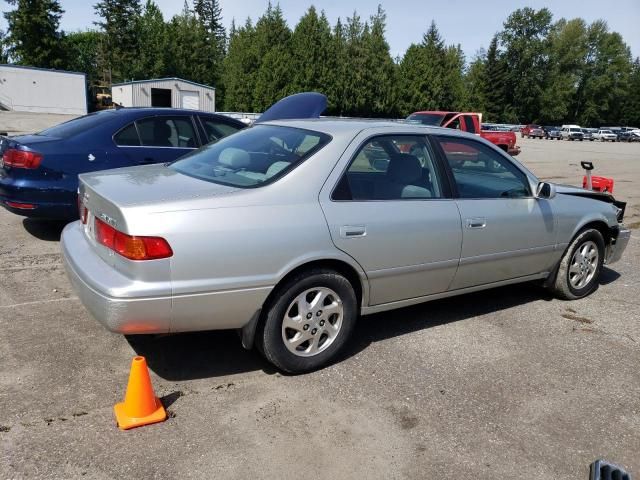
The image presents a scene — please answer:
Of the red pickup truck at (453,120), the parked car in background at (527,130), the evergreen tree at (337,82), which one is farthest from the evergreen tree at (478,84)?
the red pickup truck at (453,120)

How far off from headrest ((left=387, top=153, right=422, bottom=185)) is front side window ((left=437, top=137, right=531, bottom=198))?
28 centimetres

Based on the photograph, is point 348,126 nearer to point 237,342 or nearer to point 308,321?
point 308,321

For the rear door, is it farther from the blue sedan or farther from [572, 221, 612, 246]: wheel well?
[572, 221, 612, 246]: wheel well

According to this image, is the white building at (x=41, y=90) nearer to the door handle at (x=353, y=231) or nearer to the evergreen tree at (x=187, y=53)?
the evergreen tree at (x=187, y=53)

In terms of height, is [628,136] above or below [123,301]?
above

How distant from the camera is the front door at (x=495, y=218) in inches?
162

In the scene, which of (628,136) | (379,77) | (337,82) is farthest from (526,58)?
(337,82)

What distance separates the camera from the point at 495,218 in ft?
13.8

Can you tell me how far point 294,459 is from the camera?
267cm

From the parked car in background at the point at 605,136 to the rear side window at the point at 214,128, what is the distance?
6360cm

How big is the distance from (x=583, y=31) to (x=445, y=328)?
99455 mm

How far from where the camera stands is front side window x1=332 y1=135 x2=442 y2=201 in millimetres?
3584

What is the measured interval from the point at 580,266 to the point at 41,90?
46.4 metres

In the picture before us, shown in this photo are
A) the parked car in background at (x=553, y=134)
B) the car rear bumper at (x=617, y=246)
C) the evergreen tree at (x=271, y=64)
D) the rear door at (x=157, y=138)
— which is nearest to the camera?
the car rear bumper at (x=617, y=246)
